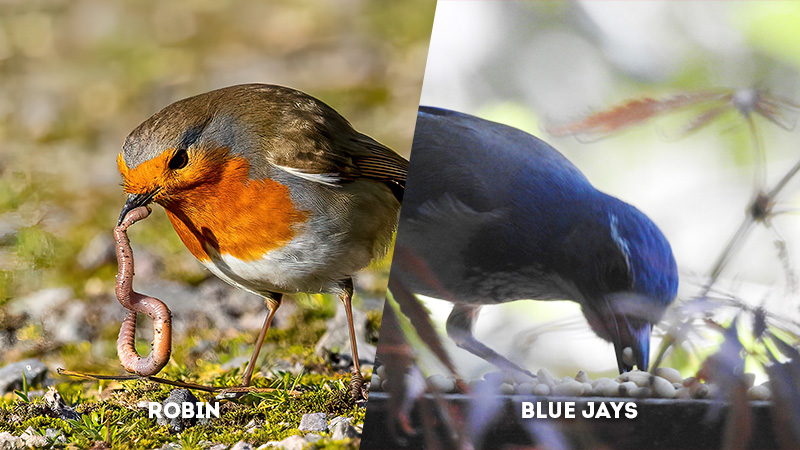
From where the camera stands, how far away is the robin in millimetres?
2781

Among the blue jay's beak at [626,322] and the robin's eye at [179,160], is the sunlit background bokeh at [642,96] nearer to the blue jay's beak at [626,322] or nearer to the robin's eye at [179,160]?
the blue jay's beak at [626,322]

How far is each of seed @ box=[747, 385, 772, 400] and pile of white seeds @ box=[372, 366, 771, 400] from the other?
0.5 inches

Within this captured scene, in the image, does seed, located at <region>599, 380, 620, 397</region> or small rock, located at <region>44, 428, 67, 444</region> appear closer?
seed, located at <region>599, 380, 620, 397</region>

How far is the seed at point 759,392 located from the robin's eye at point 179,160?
1.88 m

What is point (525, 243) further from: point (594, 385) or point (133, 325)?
point (133, 325)

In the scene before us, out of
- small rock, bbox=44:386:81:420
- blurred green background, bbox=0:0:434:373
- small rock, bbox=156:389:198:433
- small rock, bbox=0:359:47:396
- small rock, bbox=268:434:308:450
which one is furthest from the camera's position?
blurred green background, bbox=0:0:434:373

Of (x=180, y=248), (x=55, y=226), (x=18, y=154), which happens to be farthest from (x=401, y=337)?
(x=18, y=154)

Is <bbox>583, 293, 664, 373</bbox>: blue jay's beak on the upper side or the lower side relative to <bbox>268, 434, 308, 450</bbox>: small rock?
upper

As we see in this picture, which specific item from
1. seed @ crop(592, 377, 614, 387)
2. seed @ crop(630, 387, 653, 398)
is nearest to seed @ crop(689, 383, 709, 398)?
seed @ crop(630, 387, 653, 398)

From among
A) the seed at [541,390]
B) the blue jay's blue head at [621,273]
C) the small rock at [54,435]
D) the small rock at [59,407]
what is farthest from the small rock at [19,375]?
the blue jay's blue head at [621,273]

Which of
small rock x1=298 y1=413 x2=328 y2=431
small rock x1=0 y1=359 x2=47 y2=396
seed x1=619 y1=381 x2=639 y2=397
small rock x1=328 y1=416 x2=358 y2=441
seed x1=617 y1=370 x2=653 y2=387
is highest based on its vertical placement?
seed x1=617 y1=370 x2=653 y2=387

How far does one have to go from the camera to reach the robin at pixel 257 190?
9.12 feet

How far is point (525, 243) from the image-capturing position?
235 centimetres

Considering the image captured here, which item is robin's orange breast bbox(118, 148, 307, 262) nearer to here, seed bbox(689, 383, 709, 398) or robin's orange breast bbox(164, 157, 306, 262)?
robin's orange breast bbox(164, 157, 306, 262)
